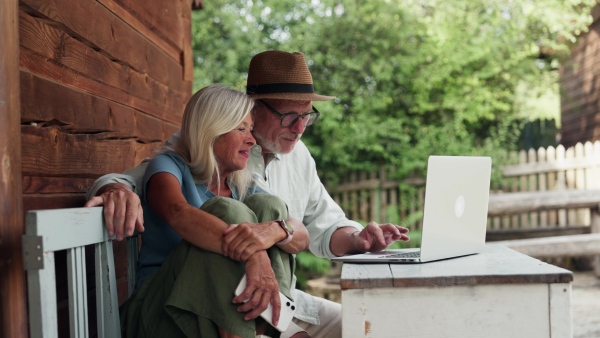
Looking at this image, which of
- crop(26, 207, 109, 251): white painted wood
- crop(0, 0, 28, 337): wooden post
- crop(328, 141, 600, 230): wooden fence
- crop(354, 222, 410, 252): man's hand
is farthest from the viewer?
crop(328, 141, 600, 230): wooden fence

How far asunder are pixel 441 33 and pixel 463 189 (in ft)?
28.7

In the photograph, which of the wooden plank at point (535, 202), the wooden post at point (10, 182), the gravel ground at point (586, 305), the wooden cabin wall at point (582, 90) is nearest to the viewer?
the wooden post at point (10, 182)

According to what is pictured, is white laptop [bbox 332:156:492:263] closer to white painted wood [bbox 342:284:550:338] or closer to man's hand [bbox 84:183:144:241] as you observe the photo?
white painted wood [bbox 342:284:550:338]

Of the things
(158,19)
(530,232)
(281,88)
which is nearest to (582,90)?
(530,232)

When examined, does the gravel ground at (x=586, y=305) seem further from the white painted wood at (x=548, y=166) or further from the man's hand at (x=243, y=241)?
the man's hand at (x=243, y=241)

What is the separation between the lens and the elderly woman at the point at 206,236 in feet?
6.19

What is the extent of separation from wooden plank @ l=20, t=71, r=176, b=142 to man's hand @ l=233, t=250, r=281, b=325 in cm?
76

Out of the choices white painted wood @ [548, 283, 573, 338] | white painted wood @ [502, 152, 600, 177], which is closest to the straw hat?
white painted wood @ [548, 283, 573, 338]

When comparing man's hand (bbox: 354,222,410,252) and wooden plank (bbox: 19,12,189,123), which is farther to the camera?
man's hand (bbox: 354,222,410,252)

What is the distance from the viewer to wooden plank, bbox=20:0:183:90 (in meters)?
2.18

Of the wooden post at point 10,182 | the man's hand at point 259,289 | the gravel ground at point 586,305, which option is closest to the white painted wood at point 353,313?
the man's hand at point 259,289

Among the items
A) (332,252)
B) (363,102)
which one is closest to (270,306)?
(332,252)

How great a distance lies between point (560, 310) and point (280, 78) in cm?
157

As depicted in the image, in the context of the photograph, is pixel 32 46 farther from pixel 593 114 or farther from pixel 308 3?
pixel 593 114
